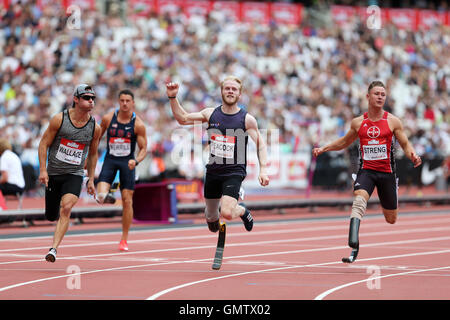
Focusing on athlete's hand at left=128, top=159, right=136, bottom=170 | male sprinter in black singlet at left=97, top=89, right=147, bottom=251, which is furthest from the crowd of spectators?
athlete's hand at left=128, top=159, right=136, bottom=170

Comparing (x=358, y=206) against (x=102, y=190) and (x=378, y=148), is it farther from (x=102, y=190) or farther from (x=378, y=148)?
(x=102, y=190)

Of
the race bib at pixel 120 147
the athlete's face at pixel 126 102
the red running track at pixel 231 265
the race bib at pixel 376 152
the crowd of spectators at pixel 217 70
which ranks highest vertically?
the crowd of spectators at pixel 217 70

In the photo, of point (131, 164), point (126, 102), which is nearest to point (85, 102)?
point (131, 164)

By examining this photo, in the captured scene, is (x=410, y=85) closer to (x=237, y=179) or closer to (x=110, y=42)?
(x=110, y=42)

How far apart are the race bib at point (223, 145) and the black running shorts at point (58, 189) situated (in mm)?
1913

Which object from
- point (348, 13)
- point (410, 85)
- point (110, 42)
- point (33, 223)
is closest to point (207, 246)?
point (33, 223)

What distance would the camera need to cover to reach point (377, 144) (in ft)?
38.6

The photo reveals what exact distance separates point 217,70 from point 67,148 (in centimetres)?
2197

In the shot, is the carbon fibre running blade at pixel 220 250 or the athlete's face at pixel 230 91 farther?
the carbon fibre running blade at pixel 220 250

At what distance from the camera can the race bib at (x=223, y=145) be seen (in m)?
11.2

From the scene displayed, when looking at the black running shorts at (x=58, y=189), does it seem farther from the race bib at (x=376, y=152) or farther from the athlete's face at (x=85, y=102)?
the race bib at (x=376, y=152)

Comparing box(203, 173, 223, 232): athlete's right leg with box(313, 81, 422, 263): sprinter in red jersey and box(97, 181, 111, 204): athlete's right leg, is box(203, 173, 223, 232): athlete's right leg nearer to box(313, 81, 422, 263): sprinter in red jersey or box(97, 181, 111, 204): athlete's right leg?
box(313, 81, 422, 263): sprinter in red jersey

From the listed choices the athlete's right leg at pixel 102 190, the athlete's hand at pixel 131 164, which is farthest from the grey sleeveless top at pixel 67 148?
the athlete's right leg at pixel 102 190

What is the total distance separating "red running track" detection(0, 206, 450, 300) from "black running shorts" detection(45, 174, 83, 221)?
70 cm
